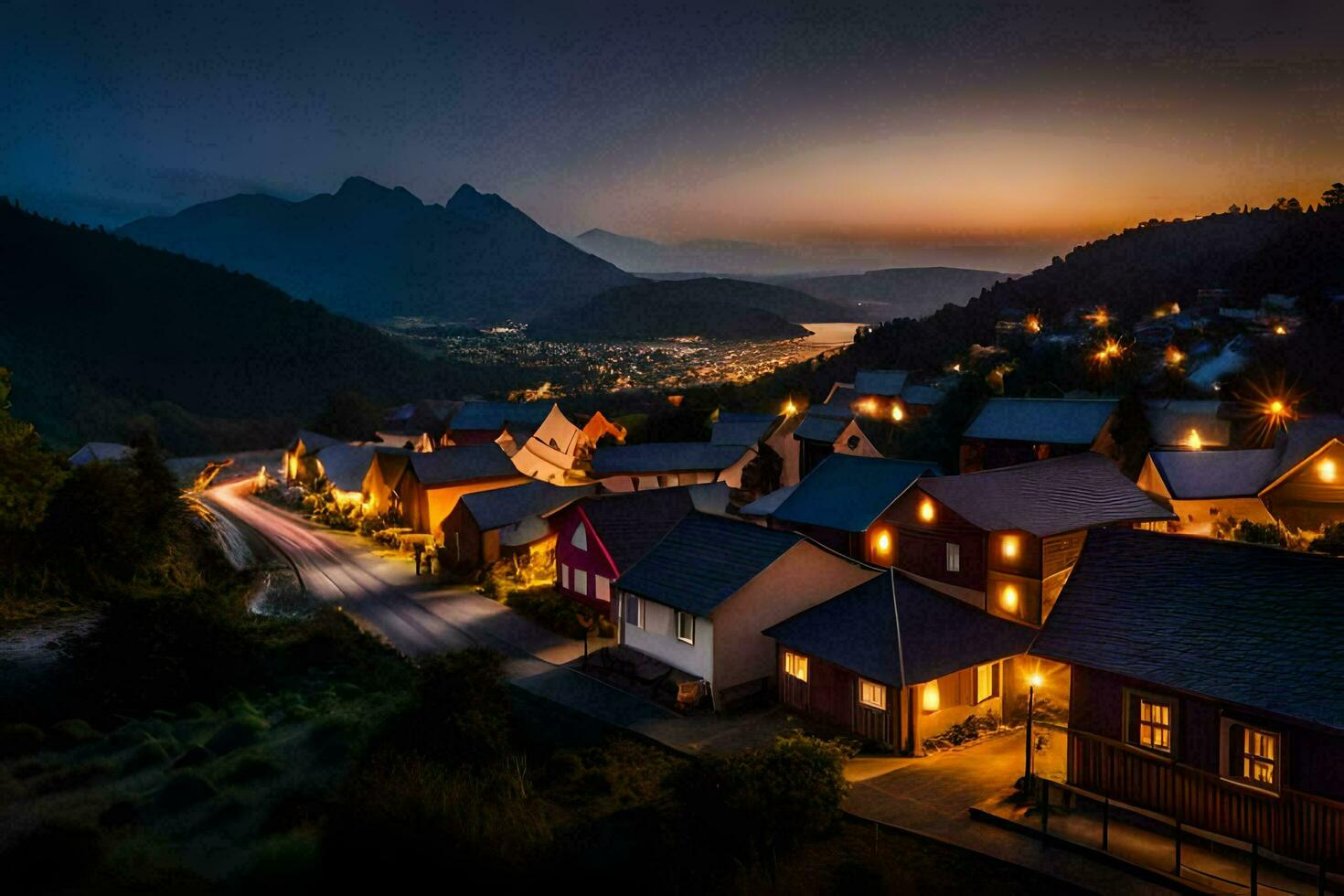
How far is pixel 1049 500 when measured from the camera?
2884 cm

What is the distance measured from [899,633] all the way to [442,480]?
3172 cm

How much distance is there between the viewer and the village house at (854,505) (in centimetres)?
3047

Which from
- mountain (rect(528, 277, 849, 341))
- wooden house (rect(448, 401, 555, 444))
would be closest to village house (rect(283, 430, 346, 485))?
wooden house (rect(448, 401, 555, 444))

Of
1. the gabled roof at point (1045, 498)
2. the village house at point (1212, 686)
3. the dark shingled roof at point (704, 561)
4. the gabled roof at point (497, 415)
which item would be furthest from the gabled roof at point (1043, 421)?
the gabled roof at point (497, 415)

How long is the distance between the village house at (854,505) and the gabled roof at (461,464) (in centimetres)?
2033

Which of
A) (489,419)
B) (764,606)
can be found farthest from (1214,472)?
(489,419)

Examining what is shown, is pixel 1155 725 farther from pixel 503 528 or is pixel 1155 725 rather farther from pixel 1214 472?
pixel 1214 472

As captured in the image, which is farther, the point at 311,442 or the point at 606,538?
the point at 311,442

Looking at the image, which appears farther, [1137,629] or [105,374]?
[105,374]

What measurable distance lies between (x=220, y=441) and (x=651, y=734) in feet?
335

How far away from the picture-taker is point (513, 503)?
40.1 metres

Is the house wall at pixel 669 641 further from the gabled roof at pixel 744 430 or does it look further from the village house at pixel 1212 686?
the gabled roof at pixel 744 430

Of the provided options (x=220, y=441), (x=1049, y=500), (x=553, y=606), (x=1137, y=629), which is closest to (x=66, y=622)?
(x=553, y=606)

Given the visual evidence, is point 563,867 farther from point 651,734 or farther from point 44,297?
point 44,297
